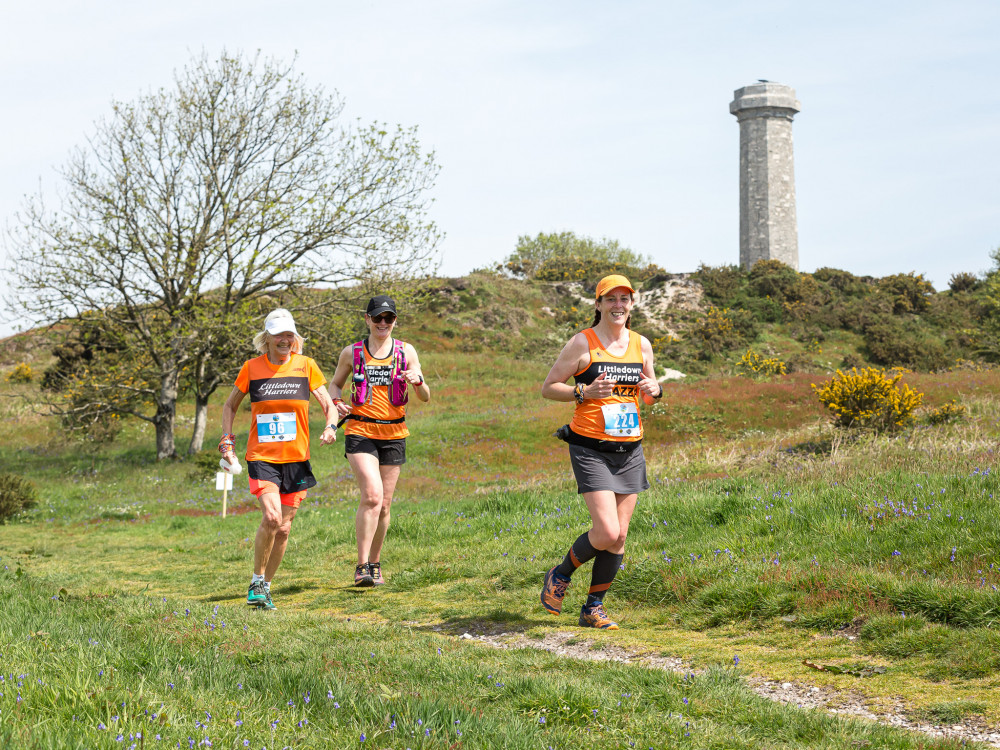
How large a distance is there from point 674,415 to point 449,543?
14922 mm

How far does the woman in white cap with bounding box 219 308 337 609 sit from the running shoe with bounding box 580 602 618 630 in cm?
252

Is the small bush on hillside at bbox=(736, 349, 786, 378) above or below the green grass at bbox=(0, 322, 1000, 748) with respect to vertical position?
above

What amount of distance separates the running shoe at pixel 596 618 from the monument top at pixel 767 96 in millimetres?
51056

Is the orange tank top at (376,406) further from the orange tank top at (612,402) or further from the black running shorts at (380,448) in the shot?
the orange tank top at (612,402)

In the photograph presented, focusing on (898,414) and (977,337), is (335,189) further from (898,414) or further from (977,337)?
(977,337)

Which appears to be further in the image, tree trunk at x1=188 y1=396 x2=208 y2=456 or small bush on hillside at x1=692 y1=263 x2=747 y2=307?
small bush on hillside at x1=692 y1=263 x2=747 y2=307

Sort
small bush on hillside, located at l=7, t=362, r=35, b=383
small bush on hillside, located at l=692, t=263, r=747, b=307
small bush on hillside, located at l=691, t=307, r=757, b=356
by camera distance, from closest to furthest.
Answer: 1. small bush on hillside, located at l=7, t=362, r=35, b=383
2. small bush on hillside, located at l=691, t=307, r=757, b=356
3. small bush on hillside, located at l=692, t=263, r=747, b=307

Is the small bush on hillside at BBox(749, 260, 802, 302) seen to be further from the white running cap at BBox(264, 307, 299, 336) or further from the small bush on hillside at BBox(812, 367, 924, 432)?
the white running cap at BBox(264, 307, 299, 336)

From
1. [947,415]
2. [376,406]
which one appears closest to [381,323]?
[376,406]

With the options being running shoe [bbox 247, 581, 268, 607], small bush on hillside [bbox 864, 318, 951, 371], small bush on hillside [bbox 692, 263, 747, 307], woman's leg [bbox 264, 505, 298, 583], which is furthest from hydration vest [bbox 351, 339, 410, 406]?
small bush on hillside [bbox 692, 263, 747, 307]

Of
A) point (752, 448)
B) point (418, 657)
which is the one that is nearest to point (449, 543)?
point (418, 657)

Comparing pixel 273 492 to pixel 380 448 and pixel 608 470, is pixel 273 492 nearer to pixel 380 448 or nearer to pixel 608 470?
pixel 380 448

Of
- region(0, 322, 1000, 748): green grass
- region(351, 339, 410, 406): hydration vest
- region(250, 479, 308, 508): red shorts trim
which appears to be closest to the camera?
region(0, 322, 1000, 748): green grass

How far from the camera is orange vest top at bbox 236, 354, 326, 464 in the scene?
23.4ft
